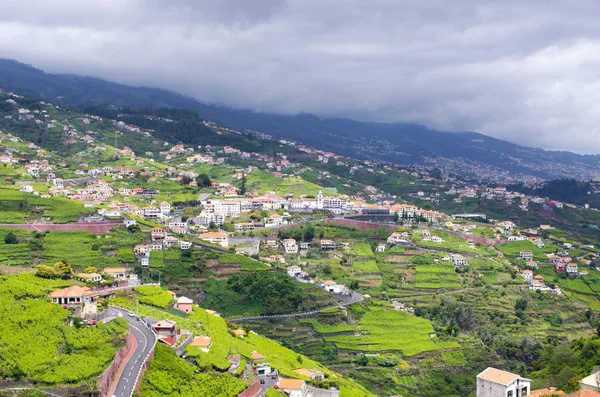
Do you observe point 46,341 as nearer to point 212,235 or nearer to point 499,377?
point 499,377

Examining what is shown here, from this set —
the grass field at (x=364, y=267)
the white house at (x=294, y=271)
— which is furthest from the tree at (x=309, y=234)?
the white house at (x=294, y=271)

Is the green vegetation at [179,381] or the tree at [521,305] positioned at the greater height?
the green vegetation at [179,381]

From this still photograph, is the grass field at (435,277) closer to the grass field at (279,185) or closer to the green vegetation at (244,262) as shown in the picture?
the green vegetation at (244,262)

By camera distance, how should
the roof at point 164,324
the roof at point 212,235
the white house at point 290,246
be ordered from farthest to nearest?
1. the white house at point 290,246
2. the roof at point 212,235
3. the roof at point 164,324

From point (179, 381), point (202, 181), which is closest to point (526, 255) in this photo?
point (202, 181)

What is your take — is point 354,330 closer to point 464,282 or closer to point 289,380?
point 464,282
